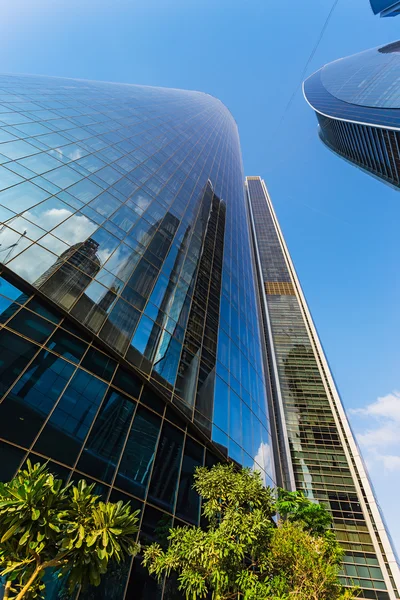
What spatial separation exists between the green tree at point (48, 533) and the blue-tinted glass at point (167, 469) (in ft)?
23.0

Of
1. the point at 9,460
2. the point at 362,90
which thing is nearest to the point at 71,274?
the point at 9,460

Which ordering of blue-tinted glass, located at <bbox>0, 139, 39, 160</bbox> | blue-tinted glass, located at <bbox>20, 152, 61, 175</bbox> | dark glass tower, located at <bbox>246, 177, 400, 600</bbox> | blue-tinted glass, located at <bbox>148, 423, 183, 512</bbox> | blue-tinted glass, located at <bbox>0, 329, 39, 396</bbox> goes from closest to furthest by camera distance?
blue-tinted glass, located at <bbox>0, 329, 39, 396</bbox> < blue-tinted glass, located at <bbox>148, 423, 183, 512</bbox> < blue-tinted glass, located at <bbox>0, 139, 39, 160</bbox> < blue-tinted glass, located at <bbox>20, 152, 61, 175</bbox> < dark glass tower, located at <bbox>246, 177, 400, 600</bbox>

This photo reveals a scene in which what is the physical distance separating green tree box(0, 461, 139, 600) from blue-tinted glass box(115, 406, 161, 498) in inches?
217

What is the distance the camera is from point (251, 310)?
38.4 m

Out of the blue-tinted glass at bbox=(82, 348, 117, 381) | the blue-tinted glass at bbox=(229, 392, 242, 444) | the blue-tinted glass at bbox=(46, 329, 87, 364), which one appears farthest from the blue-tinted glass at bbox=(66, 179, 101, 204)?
the blue-tinted glass at bbox=(229, 392, 242, 444)

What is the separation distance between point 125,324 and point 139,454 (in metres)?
7.13

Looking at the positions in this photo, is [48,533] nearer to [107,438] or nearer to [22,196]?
[107,438]

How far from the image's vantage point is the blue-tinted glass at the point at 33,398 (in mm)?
10930

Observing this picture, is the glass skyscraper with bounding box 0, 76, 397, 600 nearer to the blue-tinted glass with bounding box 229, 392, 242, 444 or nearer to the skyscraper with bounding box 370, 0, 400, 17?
the blue-tinted glass with bounding box 229, 392, 242, 444

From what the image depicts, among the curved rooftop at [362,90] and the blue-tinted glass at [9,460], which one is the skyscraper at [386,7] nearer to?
the curved rooftop at [362,90]

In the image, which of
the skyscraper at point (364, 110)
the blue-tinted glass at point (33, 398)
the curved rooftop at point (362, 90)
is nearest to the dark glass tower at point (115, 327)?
the blue-tinted glass at point (33, 398)

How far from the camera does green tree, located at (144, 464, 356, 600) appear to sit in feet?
31.6

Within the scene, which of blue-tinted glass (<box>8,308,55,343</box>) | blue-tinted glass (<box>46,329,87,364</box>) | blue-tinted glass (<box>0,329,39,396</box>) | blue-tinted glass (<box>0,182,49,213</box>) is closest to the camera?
blue-tinted glass (<box>0,329,39,396</box>)

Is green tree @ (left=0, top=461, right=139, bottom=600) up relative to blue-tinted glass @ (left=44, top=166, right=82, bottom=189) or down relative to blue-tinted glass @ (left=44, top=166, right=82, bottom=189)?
down
